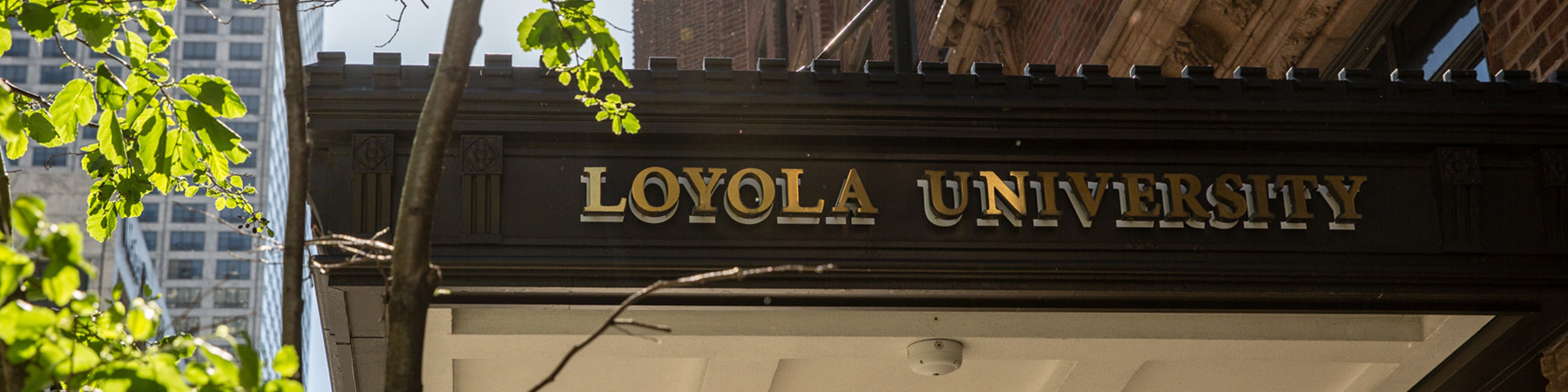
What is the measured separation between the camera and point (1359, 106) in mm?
5438

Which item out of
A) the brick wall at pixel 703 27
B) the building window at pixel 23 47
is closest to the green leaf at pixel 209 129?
the brick wall at pixel 703 27

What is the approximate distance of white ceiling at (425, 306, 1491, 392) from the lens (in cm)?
583

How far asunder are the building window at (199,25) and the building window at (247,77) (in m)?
4.04

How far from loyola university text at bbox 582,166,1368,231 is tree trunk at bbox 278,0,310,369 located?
6.37 feet

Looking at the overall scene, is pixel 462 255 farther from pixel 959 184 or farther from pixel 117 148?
pixel 959 184

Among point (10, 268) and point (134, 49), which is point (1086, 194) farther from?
point (10, 268)

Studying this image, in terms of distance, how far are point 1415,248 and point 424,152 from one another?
3.64 meters

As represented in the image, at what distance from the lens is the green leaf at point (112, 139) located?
172 inches

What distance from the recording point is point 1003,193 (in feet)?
17.4

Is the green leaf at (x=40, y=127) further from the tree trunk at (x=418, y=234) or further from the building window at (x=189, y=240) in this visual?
the building window at (x=189, y=240)

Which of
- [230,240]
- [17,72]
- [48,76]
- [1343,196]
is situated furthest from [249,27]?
[1343,196]

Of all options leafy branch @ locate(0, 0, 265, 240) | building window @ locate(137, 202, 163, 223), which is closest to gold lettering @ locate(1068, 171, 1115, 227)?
leafy branch @ locate(0, 0, 265, 240)

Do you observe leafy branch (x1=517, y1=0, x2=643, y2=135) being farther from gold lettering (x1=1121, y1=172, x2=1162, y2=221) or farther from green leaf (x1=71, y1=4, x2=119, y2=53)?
Answer: gold lettering (x1=1121, y1=172, x2=1162, y2=221)

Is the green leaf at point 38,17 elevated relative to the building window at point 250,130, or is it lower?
lower
